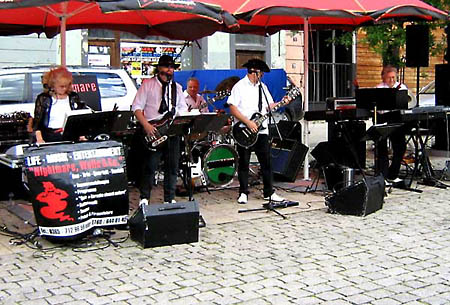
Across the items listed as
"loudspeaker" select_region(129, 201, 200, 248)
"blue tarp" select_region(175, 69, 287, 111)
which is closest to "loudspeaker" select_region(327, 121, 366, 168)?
"loudspeaker" select_region(129, 201, 200, 248)

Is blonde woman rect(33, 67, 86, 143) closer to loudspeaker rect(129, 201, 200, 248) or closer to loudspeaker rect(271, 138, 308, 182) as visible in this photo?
loudspeaker rect(129, 201, 200, 248)

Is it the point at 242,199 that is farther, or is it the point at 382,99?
the point at 382,99

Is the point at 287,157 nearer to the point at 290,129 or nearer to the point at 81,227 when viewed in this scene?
the point at 290,129

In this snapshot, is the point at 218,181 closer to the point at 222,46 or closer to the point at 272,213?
the point at 272,213

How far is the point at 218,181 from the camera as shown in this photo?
371 inches

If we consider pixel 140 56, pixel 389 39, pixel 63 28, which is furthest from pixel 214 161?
pixel 140 56

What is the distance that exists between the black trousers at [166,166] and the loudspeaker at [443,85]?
6.00 meters

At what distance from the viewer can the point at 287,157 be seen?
9.49 metres

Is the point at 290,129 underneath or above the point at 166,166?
above

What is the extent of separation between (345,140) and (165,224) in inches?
139

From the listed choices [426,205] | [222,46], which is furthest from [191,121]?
[222,46]

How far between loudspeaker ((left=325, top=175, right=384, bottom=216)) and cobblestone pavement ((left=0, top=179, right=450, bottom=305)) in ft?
0.88

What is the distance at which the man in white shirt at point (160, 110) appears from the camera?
7387mm

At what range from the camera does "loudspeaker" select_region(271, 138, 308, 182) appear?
30.9 feet
